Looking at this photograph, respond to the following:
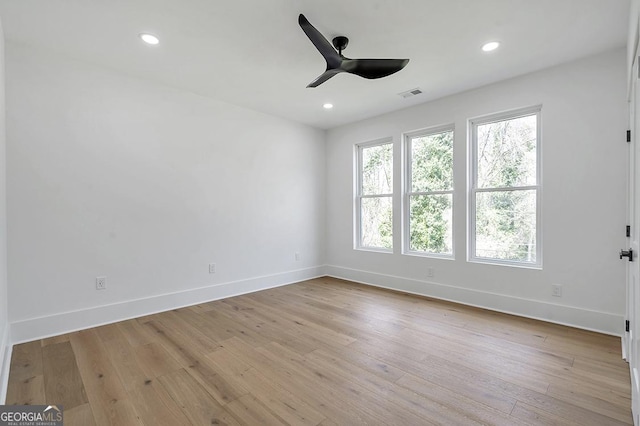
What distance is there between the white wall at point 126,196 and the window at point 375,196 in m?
1.32

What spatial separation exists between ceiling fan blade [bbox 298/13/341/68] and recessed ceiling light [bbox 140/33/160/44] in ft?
4.44

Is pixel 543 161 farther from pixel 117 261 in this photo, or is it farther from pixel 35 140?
pixel 35 140

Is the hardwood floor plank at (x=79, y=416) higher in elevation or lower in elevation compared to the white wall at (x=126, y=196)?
lower

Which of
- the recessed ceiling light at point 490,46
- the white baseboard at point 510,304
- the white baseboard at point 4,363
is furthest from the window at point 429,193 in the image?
the white baseboard at point 4,363

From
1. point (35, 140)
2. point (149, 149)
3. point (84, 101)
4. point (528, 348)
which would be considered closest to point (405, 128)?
point (528, 348)

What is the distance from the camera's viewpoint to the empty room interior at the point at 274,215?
198 centimetres

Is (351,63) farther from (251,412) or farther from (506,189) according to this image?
(251,412)

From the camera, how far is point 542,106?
319 centimetres

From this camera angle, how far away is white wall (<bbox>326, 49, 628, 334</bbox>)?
9.19 feet

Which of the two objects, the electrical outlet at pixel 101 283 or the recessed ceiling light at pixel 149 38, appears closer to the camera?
the recessed ceiling light at pixel 149 38

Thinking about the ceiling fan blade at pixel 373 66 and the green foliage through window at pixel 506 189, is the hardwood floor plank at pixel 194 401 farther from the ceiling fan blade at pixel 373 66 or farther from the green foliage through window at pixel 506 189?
the green foliage through window at pixel 506 189

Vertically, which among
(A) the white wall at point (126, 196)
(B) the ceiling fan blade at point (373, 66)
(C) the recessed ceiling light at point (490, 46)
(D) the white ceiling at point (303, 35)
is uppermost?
(D) the white ceiling at point (303, 35)

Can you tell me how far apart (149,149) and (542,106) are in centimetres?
429

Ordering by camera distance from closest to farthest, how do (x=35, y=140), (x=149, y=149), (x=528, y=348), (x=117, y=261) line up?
(x=528, y=348) < (x=35, y=140) < (x=117, y=261) < (x=149, y=149)
